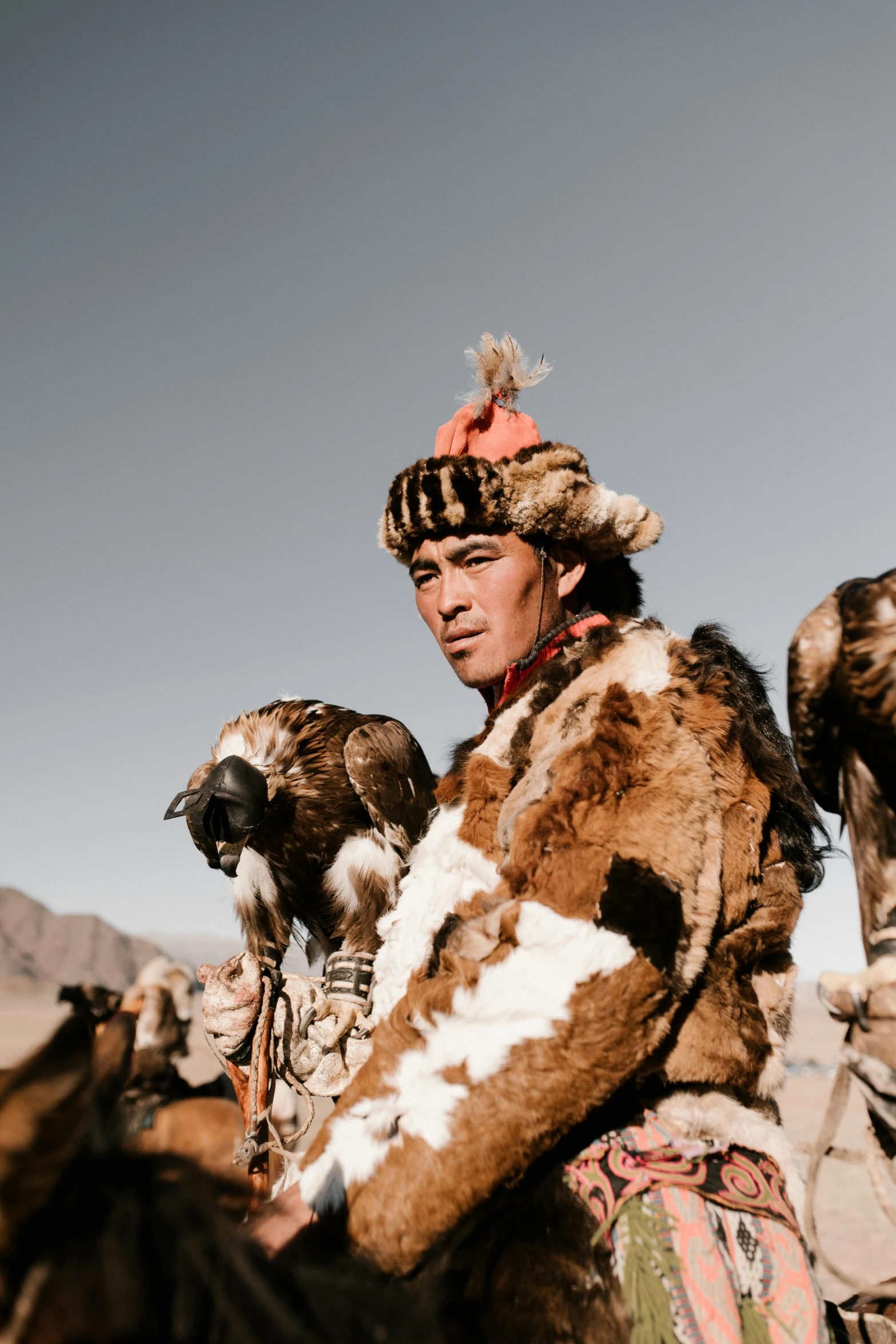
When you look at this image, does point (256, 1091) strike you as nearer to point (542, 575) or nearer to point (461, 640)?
point (461, 640)

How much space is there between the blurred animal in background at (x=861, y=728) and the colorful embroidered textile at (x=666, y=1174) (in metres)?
0.52

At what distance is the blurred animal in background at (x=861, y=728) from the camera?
4.11ft

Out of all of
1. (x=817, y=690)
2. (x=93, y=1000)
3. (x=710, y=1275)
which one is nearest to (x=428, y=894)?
(x=710, y=1275)

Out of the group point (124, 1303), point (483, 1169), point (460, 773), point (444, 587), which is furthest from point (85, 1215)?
point (444, 587)

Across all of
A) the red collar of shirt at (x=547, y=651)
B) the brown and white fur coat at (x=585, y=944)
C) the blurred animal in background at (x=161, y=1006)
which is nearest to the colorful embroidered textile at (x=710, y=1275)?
the brown and white fur coat at (x=585, y=944)

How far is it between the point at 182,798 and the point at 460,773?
1.53 meters

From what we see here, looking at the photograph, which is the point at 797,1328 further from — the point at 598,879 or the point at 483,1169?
the point at 598,879

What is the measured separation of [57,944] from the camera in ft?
107

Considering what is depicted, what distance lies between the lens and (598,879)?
1483 mm

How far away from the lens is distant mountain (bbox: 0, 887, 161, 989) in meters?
28.1

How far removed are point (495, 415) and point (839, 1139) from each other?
15.7 m

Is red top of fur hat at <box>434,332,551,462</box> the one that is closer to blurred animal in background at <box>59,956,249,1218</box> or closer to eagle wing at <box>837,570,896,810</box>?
eagle wing at <box>837,570,896,810</box>

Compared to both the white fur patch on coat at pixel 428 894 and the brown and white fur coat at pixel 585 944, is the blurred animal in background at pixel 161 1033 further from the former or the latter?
the brown and white fur coat at pixel 585 944

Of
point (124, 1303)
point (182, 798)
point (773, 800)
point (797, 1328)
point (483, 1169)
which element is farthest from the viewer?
point (182, 798)
